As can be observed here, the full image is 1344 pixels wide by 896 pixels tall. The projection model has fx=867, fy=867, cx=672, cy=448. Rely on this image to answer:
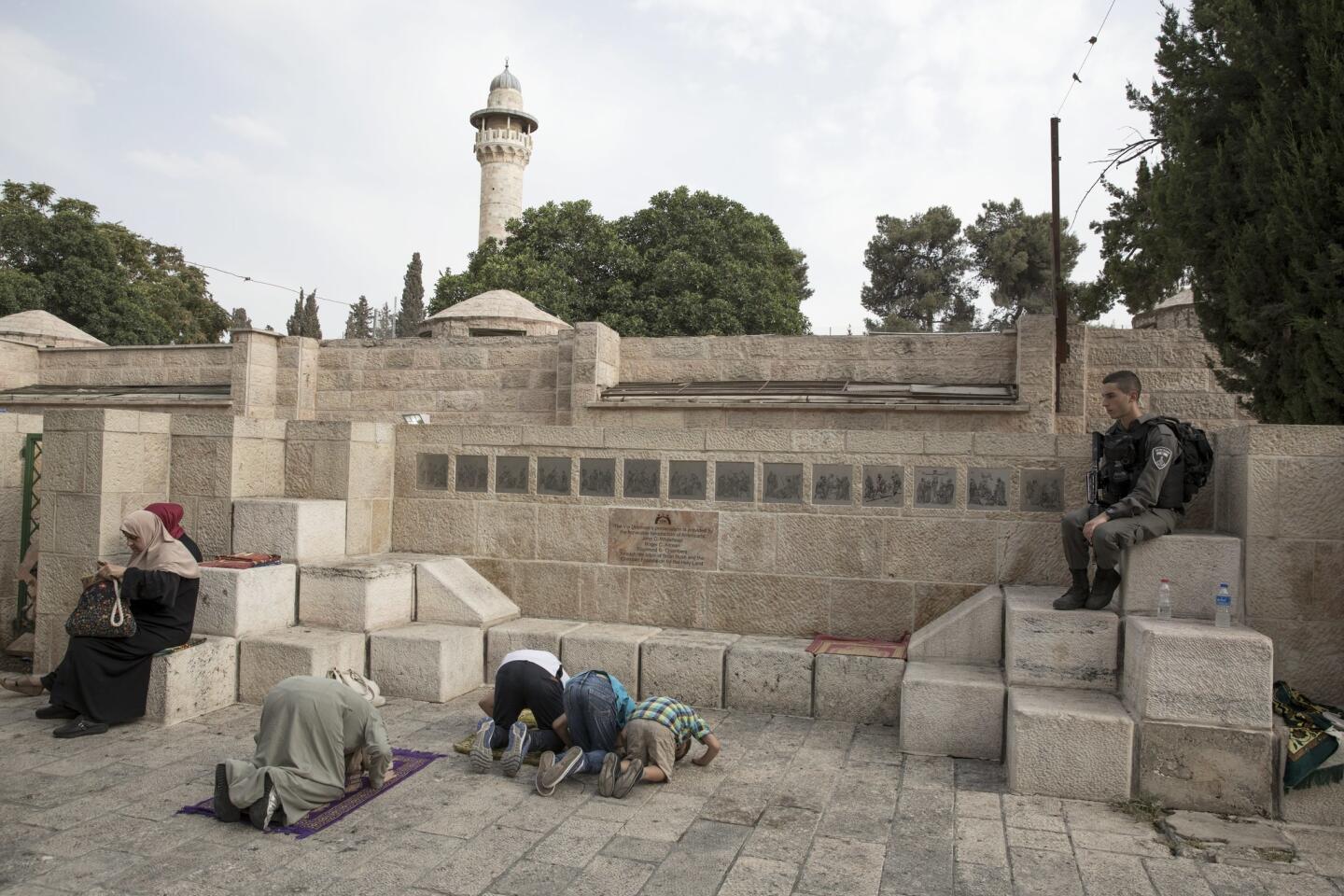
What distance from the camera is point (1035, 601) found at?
5688 mm

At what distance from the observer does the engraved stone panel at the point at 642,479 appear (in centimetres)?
735

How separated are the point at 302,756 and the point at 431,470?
385 centimetres

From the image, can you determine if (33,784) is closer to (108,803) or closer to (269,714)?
(108,803)

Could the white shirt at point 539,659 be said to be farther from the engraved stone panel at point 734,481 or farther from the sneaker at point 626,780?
the engraved stone panel at point 734,481

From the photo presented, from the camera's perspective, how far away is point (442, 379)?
44.2 ft

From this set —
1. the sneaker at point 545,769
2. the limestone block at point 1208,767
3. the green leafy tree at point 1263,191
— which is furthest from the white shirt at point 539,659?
the green leafy tree at point 1263,191

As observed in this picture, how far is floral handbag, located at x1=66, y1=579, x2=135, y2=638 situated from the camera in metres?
5.83

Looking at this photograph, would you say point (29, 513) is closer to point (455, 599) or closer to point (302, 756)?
point (455, 599)

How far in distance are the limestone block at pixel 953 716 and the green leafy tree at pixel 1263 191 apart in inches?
144

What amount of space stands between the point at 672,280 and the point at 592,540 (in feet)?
68.6

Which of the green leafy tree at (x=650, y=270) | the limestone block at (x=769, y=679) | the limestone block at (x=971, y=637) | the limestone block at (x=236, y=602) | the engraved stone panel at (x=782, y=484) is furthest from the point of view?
the green leafy tree at (x=650, y=270)

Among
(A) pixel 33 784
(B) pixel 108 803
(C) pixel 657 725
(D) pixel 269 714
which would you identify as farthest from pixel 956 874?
(A) pixel 33 784

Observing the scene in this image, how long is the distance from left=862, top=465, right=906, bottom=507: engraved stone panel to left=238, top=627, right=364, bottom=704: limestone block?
163 inches

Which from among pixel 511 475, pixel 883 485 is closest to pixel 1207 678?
pixel 883 485
